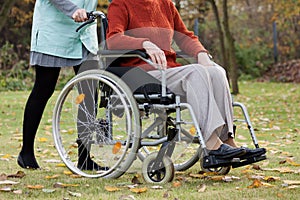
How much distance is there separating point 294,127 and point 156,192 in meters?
4.31

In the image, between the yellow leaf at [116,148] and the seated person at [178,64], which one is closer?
the seated person at [178,64]

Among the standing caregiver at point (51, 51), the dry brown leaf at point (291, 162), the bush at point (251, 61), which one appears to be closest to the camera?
the standing caregiver at point (51, 51)

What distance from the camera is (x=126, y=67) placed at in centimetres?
383

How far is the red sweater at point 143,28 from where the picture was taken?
12.5ft

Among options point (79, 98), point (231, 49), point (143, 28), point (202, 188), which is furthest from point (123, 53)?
point (231, 49)

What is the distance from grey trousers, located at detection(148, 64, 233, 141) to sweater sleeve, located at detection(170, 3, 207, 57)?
0.39 metres

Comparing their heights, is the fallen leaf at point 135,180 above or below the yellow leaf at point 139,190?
below

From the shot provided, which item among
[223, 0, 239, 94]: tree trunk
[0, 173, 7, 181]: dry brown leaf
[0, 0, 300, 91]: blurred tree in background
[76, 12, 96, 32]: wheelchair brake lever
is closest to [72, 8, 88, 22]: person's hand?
[76, 12, 96, 32]: wheelchair brake lever

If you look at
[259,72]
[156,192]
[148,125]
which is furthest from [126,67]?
[259,72]

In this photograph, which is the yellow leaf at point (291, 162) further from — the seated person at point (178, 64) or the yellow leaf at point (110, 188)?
the yellow leaf at point (110, 188)

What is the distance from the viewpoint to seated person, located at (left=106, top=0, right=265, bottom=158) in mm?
3590

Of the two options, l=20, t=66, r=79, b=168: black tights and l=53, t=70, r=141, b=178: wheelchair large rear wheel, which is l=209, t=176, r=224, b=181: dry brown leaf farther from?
l=20, t=66, r=79, b=168: black tights

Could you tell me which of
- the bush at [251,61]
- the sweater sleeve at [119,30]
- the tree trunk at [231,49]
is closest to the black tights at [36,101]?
the sweater sleeve at [119,30]

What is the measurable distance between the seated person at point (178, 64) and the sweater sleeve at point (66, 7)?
24cm
